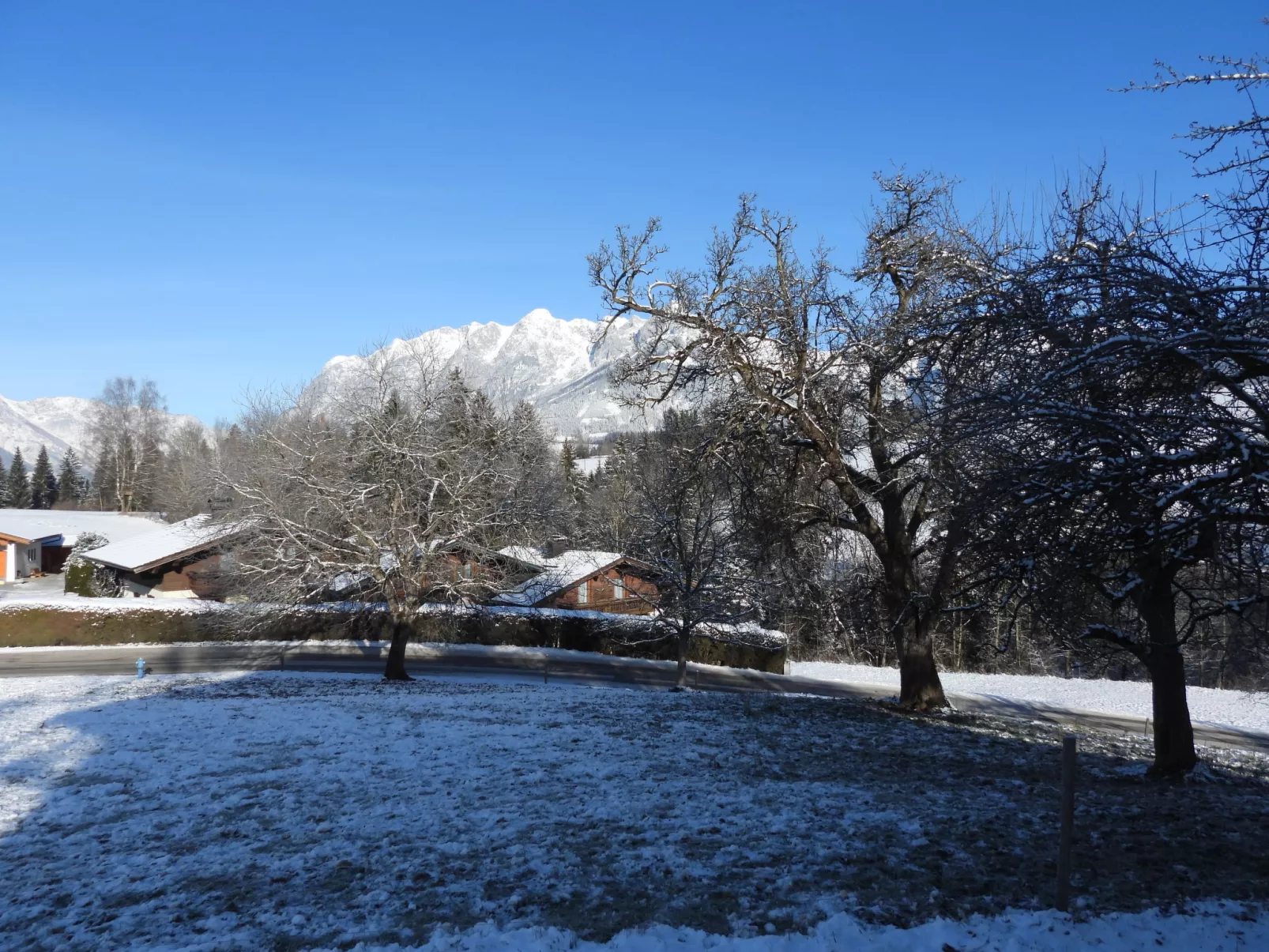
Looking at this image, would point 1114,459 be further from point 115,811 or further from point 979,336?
point 115,811

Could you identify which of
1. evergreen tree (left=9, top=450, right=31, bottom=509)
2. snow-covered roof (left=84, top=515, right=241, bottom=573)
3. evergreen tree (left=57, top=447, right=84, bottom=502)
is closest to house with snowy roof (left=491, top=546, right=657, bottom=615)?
snow-covered roof (left=84, top=515, right=241, bottom=573)

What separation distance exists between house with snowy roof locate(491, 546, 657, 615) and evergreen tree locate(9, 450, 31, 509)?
83.0 meters

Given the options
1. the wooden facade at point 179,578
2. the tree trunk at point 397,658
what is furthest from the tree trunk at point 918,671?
the wooden facade at point 179,578

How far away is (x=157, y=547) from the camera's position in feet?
151

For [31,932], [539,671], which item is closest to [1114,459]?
[31,932]

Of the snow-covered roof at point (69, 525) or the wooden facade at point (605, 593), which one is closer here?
the wooden facade at point (605, 593)

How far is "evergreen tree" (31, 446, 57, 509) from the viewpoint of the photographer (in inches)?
4077

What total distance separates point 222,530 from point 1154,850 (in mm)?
35613

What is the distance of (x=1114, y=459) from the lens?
6949 millimetres

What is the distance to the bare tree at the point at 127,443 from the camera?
88688 millimetres

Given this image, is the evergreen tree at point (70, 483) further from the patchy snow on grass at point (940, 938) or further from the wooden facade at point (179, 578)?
the patchy snow on grass at point (940, 938)

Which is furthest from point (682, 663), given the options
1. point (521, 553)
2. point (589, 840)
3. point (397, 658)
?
point (589, 840)

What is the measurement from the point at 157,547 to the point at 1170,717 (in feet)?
155

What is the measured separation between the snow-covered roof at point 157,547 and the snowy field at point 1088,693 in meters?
28.3
